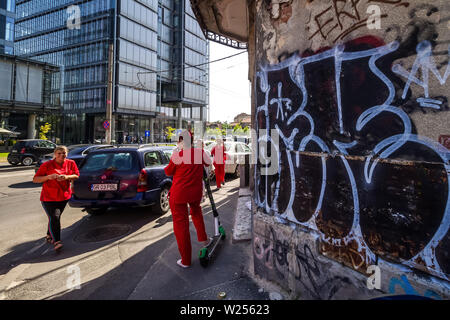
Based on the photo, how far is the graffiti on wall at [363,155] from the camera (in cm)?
170

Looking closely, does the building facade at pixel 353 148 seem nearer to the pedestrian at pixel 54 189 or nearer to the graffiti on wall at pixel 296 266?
the graffiti on wall at pixel 296 266

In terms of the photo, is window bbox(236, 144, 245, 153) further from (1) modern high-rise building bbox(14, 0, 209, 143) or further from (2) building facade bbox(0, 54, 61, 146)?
(2) building facade bbox(0, 54, 61, 146)

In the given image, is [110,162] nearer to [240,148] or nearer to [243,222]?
[243,222]

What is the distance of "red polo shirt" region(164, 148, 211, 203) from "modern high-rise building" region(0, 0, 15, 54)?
61.9 m

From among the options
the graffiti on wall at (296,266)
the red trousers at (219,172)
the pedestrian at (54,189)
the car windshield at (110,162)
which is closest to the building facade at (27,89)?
the red trousers at (219,172)

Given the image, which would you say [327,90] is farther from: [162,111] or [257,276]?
[162,111]

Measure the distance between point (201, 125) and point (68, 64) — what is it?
26.2 metres

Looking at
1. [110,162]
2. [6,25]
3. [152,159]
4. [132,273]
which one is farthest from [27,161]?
[6,25]

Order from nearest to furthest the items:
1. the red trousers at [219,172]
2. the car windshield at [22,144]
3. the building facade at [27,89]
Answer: the red trousers at [219,172] → the car windshield at [22,144] → the building facade at [27,89]

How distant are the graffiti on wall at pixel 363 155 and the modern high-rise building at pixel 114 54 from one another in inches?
1398

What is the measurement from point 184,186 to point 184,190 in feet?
0.18

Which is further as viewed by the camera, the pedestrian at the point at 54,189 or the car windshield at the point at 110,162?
the car windshield at the point at 110,162

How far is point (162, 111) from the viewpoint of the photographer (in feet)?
164
